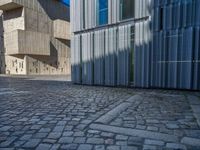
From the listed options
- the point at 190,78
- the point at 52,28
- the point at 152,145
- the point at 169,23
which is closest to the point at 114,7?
the point at 169,23

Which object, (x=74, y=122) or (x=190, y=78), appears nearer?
(x=74, y=122)

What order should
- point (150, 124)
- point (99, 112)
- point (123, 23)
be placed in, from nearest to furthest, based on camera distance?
point (150, 124)
point (99, 112)
point (123, 23)

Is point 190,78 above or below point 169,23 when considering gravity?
below

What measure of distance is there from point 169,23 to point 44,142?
7.41m

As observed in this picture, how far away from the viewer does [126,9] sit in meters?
9.07

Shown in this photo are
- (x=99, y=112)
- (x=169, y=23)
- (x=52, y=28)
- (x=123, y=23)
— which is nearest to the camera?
(x=99, y=112)

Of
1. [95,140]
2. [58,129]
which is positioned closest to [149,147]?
[95,140]

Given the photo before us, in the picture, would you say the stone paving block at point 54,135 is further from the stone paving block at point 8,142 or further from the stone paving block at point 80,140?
the stone paving block at point 8,142

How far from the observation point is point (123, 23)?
29.8 feet

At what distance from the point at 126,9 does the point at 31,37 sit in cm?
1994

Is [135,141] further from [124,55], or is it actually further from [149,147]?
[124,55]

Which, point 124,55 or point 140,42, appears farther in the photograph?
point 124,55

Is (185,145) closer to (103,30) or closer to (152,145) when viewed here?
(152,145)

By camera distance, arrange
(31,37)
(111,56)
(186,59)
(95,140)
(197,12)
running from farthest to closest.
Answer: (31,37)
(111,56)
(186,59)
(197,12)
(95,140)
